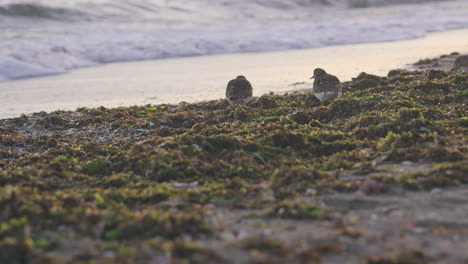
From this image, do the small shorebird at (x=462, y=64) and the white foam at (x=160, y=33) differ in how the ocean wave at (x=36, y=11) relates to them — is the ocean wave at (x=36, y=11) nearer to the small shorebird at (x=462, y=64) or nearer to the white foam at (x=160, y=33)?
the white foam at (x=160, y=33)

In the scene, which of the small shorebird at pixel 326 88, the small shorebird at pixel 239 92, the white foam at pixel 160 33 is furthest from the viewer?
the white foam at pixel 160 33

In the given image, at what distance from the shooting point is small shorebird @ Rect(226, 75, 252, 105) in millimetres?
10308

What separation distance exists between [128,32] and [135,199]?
23693 millimetres

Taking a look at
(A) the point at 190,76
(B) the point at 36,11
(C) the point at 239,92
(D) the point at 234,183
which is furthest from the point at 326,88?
(B) the point at 36,11

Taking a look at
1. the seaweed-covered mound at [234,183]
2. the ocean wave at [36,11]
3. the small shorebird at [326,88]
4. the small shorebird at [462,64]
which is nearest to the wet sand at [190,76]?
the small shorebird at [462,64]

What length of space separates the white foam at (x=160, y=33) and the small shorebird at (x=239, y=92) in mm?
10177

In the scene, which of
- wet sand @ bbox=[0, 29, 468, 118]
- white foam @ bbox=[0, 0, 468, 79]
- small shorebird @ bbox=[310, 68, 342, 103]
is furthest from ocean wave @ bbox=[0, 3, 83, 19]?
small shorebird @ bbox=[310, 68, 342, 103]

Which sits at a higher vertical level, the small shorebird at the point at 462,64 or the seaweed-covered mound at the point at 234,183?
the small shorebird at the point at 462,64

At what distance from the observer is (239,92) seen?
10.3 metres

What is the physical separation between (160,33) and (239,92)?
707 inches

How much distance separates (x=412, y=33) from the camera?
28.8 metres

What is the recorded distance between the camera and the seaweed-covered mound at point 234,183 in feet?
12.0

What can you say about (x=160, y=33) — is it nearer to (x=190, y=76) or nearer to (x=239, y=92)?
(x=190, y=76)

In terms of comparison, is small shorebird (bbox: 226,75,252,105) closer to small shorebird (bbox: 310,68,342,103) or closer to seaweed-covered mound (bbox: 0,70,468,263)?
seaweed-covered mound (bbox: 0,70,468,263)
